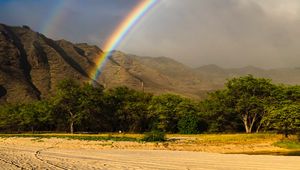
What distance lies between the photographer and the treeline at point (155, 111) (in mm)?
95062

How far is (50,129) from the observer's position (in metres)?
110

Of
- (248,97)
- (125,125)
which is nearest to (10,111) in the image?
(125,125)

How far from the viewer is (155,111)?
99.9 meters

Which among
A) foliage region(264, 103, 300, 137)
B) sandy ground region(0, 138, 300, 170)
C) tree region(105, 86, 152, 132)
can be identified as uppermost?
tree region(105, 86, 152, 132)

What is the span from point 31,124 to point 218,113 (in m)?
48.1

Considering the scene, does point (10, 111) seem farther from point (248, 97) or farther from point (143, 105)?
point (248, 97)

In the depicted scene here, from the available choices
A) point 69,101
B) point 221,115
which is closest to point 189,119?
point 221,115

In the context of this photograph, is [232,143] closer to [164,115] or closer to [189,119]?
[189,119]

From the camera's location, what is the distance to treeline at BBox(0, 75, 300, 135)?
312 feet

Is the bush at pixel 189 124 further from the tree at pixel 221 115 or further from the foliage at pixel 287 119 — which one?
the foliage at pixel 287 119

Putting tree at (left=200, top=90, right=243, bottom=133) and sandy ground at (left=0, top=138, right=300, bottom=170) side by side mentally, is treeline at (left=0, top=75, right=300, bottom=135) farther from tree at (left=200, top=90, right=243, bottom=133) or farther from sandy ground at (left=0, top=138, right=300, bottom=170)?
sandy ground at (left=0, top=138, right=300, bottom=170)

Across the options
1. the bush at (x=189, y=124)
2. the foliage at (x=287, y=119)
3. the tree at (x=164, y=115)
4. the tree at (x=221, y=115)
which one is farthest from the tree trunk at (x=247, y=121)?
the foliage at (x=287, y=119)

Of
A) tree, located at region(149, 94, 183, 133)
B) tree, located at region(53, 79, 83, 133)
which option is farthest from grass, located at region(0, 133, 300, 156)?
tree, located at region(53, 79, 83, 133)

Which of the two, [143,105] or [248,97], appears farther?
[143,105]
